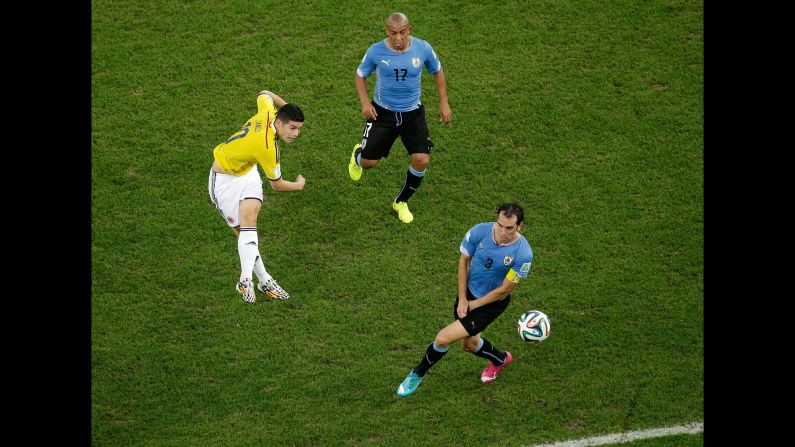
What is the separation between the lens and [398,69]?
425 inches

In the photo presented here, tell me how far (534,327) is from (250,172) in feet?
10.9

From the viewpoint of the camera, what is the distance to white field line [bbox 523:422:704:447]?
9.45 m

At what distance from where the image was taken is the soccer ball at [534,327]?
31.7 ft

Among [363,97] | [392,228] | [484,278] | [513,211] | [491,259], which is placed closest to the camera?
[513,211]

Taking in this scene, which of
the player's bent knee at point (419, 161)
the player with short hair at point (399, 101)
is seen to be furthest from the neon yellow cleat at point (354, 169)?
the player's bent knee at point (419, 161)

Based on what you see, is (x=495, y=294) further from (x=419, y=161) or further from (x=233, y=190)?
(x=233, y=190)

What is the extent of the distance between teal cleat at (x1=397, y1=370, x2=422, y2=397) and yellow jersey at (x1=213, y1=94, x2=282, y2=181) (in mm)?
2405

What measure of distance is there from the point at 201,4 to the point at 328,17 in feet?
5.97

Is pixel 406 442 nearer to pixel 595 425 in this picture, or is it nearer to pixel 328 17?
pixel 595 425

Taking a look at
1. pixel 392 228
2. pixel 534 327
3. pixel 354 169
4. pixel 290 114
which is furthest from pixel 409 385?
pixel 354 169

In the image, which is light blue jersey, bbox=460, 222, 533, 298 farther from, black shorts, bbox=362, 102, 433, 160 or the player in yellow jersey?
black shorts, bbox=362, 102, 433, 160

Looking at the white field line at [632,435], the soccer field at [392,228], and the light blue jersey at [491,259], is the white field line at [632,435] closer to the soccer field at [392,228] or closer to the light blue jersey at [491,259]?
the soccer field at [392,228]

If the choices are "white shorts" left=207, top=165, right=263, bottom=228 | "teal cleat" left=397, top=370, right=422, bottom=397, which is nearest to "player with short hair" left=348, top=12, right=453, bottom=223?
"white shorts" left=207, top=165, right=263, bottom=228

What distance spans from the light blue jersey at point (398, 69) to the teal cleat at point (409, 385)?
10.1 ft
